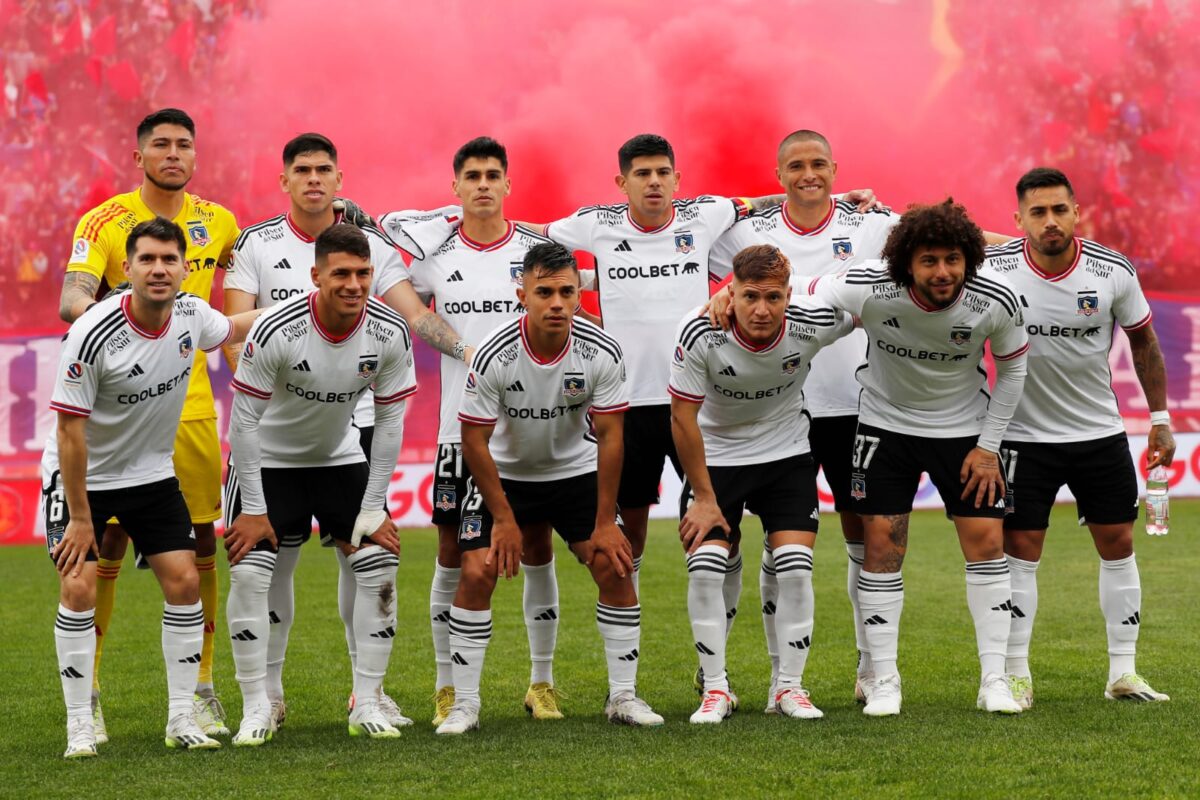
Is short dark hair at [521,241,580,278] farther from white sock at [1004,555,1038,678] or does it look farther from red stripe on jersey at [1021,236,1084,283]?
white sock at [1004,555,1038,678]

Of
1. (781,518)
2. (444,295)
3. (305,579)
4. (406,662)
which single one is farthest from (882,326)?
(305,579)

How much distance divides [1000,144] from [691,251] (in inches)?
552

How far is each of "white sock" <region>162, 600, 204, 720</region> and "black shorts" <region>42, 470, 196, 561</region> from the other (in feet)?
0.85

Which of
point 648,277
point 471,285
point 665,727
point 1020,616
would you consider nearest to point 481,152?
point 471,285

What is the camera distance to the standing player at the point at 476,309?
6.14m

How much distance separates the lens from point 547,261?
5.57m

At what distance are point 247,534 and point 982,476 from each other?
9.72ft

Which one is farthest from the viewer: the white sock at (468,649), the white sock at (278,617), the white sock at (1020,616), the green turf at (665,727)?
the white sock at (278,617)

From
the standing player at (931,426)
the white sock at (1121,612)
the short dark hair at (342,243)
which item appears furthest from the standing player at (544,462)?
the white sock at (1121,612)

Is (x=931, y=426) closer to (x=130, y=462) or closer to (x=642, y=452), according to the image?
(x=642, y=452)

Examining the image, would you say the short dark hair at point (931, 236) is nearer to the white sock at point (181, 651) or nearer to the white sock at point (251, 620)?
the white sock at point (251, 620)

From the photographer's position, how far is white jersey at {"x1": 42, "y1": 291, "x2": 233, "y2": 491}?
5.30 m

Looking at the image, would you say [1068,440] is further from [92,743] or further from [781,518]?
[92,743]

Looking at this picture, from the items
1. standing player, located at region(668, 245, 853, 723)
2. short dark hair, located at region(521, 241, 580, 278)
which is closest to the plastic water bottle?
standing player, located at region(668, 245, 853, 723)
